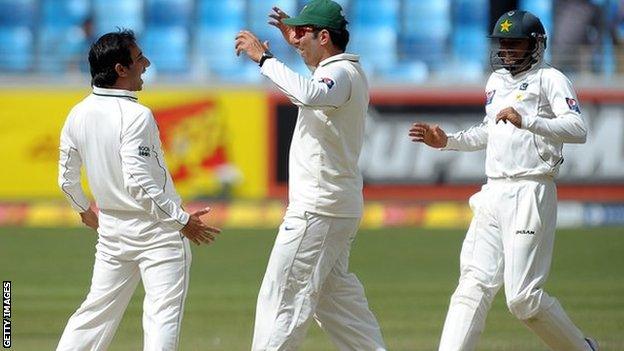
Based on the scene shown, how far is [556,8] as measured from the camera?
21.3 meters

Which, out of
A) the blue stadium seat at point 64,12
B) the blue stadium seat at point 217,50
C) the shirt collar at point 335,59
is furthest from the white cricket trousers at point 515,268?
the blue stadium seat at point 64,12

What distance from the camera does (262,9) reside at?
22828mm

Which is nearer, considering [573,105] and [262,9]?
[573,105]

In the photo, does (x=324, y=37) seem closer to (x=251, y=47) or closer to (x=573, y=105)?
(x=251, y=47)

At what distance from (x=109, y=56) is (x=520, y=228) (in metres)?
2.22

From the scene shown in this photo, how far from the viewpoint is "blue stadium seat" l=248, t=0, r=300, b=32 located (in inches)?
888

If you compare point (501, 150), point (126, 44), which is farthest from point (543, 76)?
point (126, 44)

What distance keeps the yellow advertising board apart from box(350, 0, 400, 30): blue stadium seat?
14.8 feet

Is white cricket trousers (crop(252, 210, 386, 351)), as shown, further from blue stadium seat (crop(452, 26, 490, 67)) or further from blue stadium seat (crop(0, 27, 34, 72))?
blue stadium seat (crop(452, 26, 490, 67))

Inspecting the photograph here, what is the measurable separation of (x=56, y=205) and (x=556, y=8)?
25.6ft

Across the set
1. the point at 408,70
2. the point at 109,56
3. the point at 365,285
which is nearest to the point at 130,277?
the point at 109,56

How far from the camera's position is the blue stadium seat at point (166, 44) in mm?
21828

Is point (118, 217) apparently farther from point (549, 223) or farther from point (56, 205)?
point (56, 205)

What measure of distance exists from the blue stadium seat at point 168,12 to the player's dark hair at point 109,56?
52.8ft
